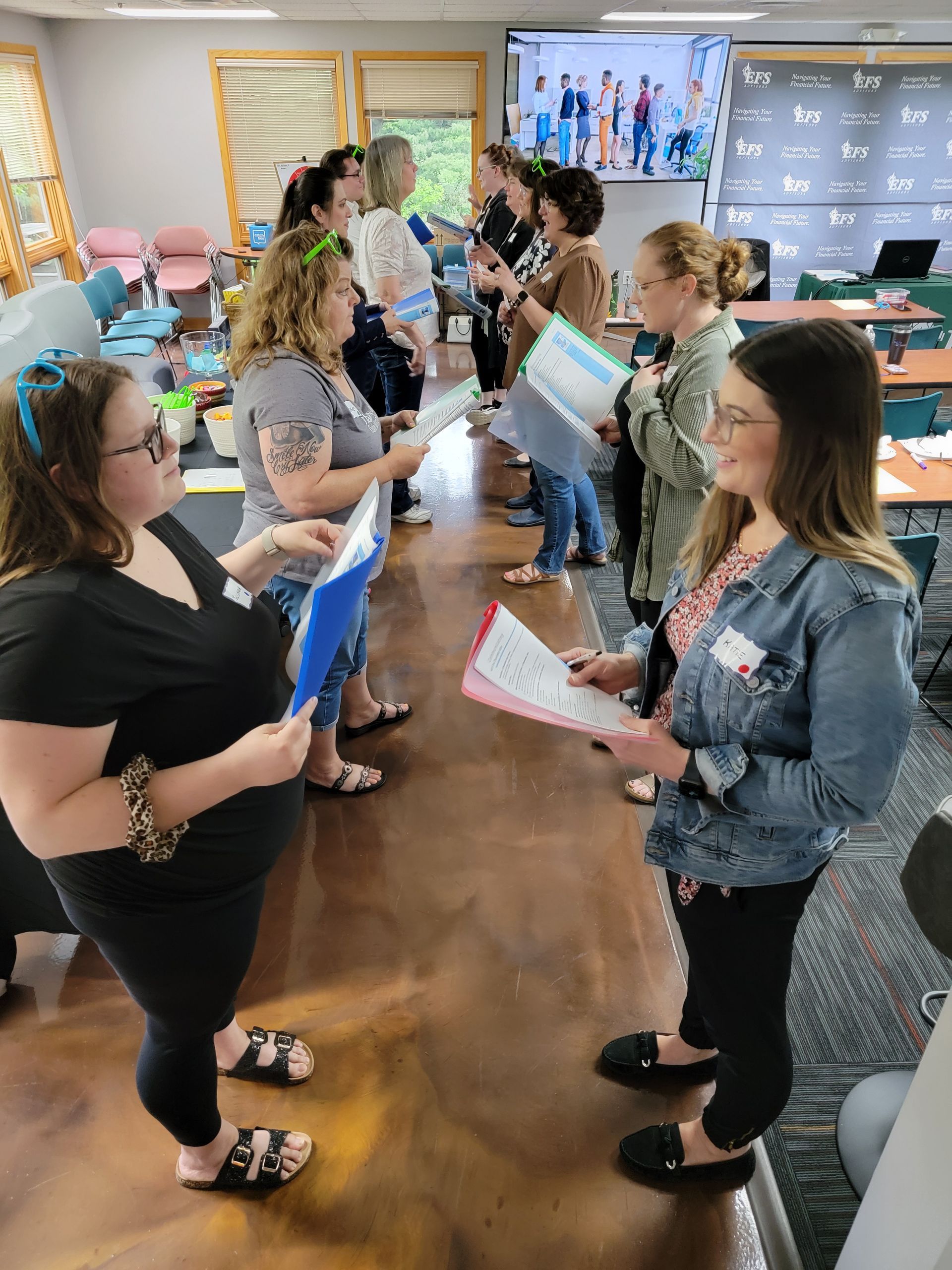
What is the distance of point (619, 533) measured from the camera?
99.3 inches

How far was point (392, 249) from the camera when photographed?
387cm

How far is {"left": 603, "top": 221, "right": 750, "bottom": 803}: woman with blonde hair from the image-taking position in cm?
200

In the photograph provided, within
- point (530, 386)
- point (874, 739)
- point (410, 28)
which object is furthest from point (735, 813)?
point (410, 28)

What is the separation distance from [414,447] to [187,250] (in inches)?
300

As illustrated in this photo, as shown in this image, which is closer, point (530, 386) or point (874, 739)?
point (874, 739)

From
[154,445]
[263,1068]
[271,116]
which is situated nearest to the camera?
[154,445]

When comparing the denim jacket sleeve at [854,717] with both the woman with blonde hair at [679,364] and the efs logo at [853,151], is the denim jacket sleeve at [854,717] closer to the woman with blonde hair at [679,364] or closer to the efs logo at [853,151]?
the woman with blonde hair at [679,364]

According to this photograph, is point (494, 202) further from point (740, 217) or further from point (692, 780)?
point (740, 217)

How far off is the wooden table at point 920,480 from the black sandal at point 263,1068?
8.37 feet

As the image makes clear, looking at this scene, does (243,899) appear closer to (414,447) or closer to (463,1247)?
(463,1247)

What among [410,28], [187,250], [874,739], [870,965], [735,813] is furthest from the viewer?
[187,250]

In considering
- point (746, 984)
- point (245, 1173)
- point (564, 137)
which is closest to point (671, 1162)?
point (746, 984)

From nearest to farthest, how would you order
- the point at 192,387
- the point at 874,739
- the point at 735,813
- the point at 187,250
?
the point at 874,739 → the point at 735,813 → the point at 192,387 → the point at 187,250

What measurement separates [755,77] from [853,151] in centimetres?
128
